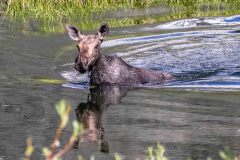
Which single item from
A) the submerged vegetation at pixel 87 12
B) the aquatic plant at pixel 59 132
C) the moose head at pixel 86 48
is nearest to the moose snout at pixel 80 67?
the moose head at pixel 86 48

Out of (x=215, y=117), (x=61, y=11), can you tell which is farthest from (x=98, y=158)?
(x=61, y=11)

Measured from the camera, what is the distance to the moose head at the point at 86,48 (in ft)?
37.3

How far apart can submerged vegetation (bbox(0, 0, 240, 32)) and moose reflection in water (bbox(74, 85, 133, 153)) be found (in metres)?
5.55

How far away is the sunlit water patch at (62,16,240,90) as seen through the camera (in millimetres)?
12867

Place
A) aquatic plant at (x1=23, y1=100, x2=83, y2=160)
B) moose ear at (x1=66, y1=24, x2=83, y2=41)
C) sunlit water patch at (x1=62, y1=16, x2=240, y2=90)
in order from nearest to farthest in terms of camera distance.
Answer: aquatic plant at (x1=23, y1=100, x2=83, y2=160), moose ear at (x1=66, y1=24, x2=83, y2=41), sunlit water patch at (x1=62, y1=16, x2=240, y2=90)

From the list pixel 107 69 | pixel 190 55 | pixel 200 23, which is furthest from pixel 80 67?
pixel 200 23

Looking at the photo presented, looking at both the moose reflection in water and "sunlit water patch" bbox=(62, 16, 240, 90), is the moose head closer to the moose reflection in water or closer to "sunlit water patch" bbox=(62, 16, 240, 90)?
the moose reflection in water

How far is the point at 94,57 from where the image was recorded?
38.9 feet

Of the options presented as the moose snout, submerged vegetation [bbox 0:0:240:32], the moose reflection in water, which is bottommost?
the moose reflection in water

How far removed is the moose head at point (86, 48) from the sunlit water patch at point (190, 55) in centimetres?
89

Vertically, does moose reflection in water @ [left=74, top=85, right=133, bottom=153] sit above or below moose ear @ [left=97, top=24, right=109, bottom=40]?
below

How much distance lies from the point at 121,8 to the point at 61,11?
199 cm

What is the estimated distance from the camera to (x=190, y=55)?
14977 mm

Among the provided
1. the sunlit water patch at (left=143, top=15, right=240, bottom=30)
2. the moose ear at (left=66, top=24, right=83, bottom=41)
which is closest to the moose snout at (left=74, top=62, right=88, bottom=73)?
the moose ear at (left=66, top=24, right=83, bottom=41)
